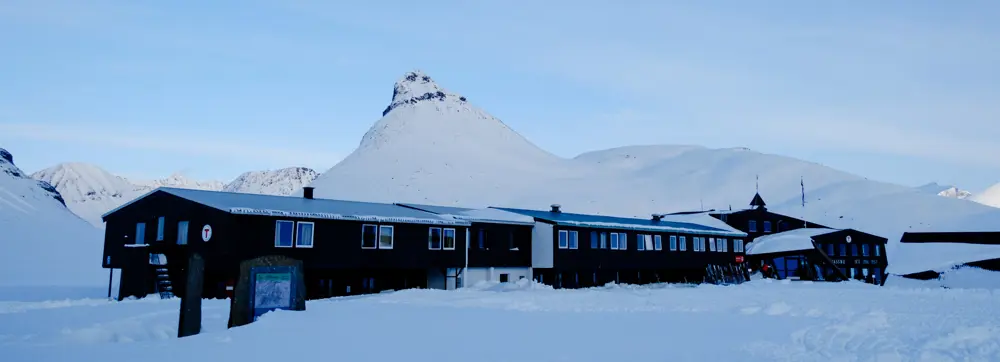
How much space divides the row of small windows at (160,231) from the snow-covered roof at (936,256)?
6563 cm

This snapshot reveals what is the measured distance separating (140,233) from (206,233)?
648cm

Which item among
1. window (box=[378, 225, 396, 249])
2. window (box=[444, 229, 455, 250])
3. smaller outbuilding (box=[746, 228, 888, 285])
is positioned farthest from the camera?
smaller outbuilding (box=[746, 228, 888, 285])

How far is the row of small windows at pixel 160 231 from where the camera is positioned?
35.5 m

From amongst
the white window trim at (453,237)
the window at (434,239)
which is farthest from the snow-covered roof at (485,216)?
the window at (434,239)

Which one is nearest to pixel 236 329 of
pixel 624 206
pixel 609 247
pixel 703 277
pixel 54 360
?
pixel 54 360

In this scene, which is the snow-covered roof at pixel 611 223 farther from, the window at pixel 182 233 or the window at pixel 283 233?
the window at pixel 182 233

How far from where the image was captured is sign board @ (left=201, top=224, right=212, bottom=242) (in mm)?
34000

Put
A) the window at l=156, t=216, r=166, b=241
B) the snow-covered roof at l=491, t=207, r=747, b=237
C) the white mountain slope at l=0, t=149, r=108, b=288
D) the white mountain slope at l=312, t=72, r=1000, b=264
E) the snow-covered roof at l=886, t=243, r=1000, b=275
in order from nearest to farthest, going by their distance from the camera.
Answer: the window at l=156, t=216, r=166, b=241 → the snow-covered roof at l=491, t=207, r=747, b=237 → the white mountain slope at l=0, t=149, r=108, b=288 → the snow-covered roof at l=886, t=243, r=1000, b=275 → the white mountain slope at l=312, t=72, r=1000, b=264

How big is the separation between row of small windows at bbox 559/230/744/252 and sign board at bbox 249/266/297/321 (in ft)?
95.4

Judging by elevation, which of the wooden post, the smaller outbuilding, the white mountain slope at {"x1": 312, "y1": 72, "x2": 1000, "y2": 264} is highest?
the white mountain slope at {"x1": 312, "y1": 72, "x2": 1000, "y2": 264}

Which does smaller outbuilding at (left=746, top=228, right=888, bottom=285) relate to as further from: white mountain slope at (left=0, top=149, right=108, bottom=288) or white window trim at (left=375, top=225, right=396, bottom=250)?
white mountain slope at (left=0, top=149, right=108, bottom=288)

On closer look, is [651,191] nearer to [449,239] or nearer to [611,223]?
[611,223]

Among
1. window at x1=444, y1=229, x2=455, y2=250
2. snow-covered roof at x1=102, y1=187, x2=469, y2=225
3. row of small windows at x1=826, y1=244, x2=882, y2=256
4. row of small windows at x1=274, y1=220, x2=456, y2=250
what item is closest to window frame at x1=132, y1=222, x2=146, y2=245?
snow-covered roof at x1=102, y1=187, x2=469, y2=225

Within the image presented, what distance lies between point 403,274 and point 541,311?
19788 mm
